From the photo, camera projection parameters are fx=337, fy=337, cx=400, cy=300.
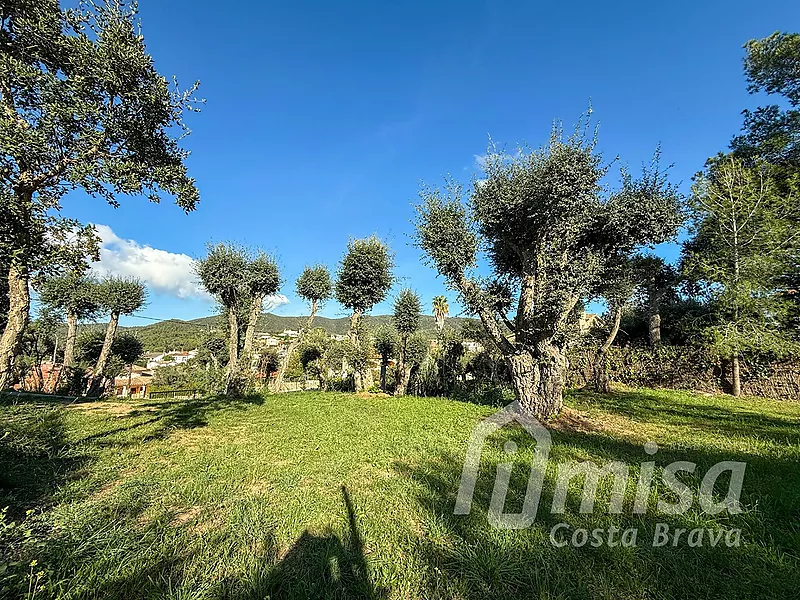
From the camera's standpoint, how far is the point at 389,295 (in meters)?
18.9

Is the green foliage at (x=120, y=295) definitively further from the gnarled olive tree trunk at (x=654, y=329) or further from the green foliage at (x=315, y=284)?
the gnarled olive tree trunk at (x=654, y=329)

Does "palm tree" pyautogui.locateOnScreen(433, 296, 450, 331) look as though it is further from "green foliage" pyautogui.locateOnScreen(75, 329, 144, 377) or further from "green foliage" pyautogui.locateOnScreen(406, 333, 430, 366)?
"green foliage" pyautogui.locateOnScreen(75, 329, 144, 377)

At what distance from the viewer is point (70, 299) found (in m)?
19.6

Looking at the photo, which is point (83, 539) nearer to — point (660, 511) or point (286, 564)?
point (286, 564)

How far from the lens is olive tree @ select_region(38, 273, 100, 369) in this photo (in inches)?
765

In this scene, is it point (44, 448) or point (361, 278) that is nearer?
Result: point (44, 448)

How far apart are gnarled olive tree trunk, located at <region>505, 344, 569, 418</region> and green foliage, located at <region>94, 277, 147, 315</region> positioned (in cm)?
2321

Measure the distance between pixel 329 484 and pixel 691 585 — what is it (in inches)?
142

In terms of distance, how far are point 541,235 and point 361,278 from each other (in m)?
10.6

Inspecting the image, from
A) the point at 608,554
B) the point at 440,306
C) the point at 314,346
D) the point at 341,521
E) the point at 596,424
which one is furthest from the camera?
the point at 440,306

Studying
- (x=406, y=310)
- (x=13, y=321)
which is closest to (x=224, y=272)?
(x=406, y=310)

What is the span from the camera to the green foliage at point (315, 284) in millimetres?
20344

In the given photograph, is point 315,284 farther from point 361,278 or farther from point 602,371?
point 602,371

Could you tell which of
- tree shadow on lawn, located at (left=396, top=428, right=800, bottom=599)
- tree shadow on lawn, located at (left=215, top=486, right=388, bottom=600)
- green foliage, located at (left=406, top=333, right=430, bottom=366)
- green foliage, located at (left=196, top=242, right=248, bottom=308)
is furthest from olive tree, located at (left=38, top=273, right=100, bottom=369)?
tree shadow on lawn, located at (left=396, top=428, right=800, bottom=599)
